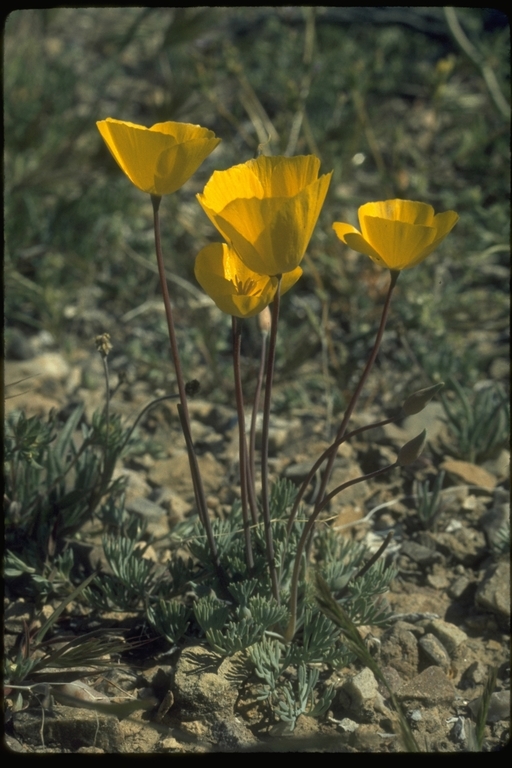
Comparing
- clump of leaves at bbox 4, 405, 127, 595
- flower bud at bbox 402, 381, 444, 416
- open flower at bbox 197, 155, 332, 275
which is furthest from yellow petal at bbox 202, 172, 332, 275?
clump of leaves at bbox 4, 405, 127, 595

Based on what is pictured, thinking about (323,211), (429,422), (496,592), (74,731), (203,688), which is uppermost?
(323,211)

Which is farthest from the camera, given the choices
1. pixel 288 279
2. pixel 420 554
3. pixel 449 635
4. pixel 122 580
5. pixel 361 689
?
pixel 420 554

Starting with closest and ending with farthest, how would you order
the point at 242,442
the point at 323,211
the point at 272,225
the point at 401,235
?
1. the point at 272,225
2. the point at 401,235
3. the point at 242,442
4. the point at 323,211

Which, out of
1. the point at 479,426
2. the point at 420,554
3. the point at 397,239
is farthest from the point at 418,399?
the point at 479,426

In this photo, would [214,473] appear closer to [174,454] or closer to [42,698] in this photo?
[174,454]

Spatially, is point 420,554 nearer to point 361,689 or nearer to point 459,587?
point 459,587

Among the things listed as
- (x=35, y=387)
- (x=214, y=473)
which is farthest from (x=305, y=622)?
(x=35, y=387)

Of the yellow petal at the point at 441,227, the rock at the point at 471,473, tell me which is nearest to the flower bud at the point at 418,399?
the yellow petal at the point at 441,227
